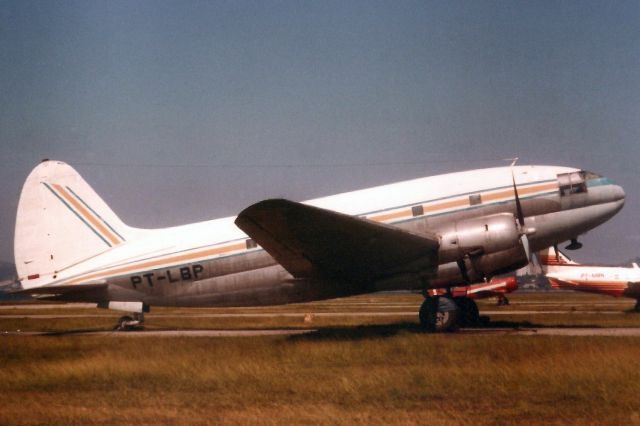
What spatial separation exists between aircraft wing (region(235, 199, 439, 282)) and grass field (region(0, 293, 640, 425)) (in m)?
1.86

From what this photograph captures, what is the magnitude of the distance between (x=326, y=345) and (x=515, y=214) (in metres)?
6.24

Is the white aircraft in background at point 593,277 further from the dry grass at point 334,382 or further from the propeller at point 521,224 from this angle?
the dry grass at point 334,382

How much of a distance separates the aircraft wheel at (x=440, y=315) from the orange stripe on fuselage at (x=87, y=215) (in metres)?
9.58

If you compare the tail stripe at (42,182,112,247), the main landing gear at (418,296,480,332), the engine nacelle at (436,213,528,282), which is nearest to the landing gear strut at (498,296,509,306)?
the main landing gear at (418,296,480,332)

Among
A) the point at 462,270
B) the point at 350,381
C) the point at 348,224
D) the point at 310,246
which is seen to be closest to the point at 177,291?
the point at 310,246

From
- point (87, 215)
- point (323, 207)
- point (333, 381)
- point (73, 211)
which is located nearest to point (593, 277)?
point (323, 207)

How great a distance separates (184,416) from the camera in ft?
24.4

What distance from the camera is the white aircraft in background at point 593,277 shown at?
1156 inches

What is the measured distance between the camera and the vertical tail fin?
18203 millimetres

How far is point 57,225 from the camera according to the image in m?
18.6

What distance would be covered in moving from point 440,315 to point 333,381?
6833 mm

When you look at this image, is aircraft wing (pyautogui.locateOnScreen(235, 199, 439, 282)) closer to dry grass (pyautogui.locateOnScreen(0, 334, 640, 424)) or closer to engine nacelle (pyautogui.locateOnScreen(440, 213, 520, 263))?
engine nacelle (pyautogui.locateOnScreen(440, 213, 520, 263))

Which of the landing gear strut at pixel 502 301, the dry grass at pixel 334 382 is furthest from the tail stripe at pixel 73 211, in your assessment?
the landing gear strut at pixel 502 301

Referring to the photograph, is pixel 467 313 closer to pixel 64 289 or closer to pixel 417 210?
pixel 417 210
